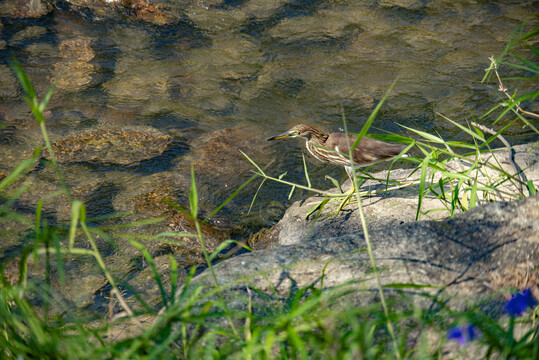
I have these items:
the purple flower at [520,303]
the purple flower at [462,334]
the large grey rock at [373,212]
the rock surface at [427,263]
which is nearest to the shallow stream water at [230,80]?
the large grey rock at [373,212]

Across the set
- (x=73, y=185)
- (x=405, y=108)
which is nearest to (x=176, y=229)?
(x=73, y=185)

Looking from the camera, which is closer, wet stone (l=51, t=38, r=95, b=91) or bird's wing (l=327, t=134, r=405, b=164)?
bird's wing (l=327, t=134, r=405, b=164)

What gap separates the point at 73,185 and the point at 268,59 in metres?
3.18

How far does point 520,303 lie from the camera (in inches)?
73.0

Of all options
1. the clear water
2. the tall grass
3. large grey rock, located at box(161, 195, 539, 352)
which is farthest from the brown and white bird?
the tall grass

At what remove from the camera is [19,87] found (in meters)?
6.23

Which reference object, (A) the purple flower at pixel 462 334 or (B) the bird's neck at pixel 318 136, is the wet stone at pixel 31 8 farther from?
(A) the purple flower at pixel 462 334

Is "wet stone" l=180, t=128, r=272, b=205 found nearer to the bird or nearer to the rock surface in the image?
the bird

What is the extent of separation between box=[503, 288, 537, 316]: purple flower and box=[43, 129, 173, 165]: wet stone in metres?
4.07

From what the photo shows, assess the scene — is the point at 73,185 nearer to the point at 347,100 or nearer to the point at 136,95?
the point at 136,95

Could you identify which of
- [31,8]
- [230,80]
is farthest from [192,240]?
[31,8]

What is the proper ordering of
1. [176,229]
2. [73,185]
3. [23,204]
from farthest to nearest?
1. [73,185]
2. [23,204]
3. [176,229]

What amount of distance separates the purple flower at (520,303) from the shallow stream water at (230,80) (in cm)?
271

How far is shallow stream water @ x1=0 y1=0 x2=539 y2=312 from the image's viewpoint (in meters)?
5.08
